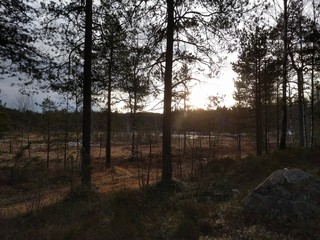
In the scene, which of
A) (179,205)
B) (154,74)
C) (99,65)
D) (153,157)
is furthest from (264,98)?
(179,205)

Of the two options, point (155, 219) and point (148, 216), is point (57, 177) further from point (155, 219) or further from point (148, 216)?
point (155, 219)

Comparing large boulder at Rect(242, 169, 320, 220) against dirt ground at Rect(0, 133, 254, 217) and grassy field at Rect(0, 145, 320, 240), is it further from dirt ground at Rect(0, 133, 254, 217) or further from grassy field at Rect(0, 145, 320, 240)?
dirt ground at Rect(0, 133, 254, 217)

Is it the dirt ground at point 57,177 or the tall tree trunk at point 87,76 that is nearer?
the dirt ground at point 57,177

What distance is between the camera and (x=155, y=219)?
7266 millimetres

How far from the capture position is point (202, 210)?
7410 millimetres

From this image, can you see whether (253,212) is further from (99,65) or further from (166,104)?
(99,65)

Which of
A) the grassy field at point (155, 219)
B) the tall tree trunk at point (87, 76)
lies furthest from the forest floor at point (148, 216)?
the tall tree trunk at point (87, 76)

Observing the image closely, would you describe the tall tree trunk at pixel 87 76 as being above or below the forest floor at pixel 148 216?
above

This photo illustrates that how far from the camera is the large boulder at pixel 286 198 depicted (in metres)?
6.81

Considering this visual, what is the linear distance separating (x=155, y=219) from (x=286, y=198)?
2984mm

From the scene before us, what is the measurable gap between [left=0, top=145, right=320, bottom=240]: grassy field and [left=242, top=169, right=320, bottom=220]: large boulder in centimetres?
26

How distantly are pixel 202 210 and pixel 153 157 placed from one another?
24.8m

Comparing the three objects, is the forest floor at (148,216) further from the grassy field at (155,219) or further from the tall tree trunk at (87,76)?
the tall tree trunk at (87,76)

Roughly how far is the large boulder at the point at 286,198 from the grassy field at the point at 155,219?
10.1 inches
